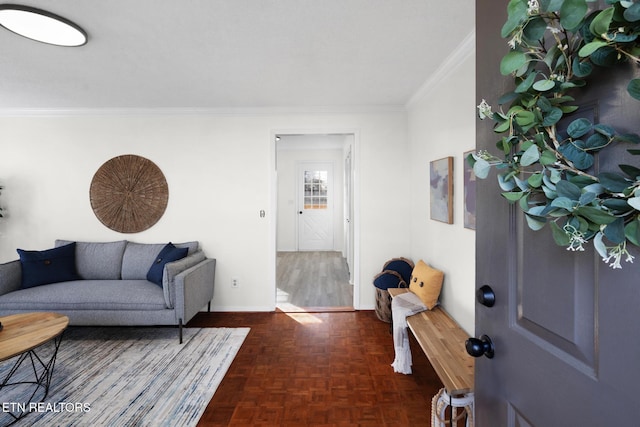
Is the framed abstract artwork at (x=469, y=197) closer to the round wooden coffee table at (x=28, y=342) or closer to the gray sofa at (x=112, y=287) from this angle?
the gray sofa at (x=112, y=287)

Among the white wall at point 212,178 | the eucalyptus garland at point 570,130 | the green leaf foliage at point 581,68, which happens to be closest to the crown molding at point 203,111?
the white wall at point 212,178

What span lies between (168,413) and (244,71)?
2517 mm

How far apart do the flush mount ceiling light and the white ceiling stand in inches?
2.4

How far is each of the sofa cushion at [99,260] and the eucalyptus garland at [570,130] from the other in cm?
383

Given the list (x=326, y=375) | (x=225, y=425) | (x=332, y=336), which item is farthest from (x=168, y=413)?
(x=332, y=336)

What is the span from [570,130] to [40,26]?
8.63ft

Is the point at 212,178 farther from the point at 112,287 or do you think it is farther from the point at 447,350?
the point at 447,350

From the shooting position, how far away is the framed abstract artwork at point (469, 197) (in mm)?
2029

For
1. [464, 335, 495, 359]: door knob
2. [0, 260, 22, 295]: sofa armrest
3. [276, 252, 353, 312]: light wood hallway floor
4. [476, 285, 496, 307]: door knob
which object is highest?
[476, 285, 496, 307]: door knob

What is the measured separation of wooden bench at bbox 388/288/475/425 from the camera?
1518mm

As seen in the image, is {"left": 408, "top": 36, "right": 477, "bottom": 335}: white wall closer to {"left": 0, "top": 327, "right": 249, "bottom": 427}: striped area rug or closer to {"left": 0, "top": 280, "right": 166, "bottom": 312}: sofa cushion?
{"left": 0, "top": 327, "right": 249, "bottom": 427}: striped area rug

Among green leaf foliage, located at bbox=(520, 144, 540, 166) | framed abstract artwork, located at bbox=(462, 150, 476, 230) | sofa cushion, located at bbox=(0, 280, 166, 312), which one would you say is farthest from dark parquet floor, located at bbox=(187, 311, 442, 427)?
green leaf foliage, located at bbox=(520, 144, 540, 166)

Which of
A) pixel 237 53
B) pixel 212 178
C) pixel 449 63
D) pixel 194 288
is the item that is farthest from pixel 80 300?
pixel 449 63

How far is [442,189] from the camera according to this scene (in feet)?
8.35
